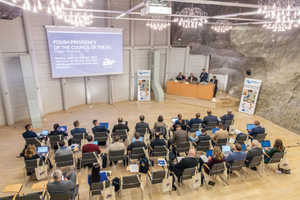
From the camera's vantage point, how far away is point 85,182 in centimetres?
592

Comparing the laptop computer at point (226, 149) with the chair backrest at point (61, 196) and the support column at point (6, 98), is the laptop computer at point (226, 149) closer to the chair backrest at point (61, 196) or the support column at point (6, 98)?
the chair backrest at point (61, 196)

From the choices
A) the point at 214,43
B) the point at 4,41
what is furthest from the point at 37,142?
the point at 214,43

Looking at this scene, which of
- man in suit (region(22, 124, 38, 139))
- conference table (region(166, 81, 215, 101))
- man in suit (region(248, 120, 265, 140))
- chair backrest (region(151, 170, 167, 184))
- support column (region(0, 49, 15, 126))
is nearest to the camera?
chair backrest (region(151, 170, 167, 184))

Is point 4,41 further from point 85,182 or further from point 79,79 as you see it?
point 85,182

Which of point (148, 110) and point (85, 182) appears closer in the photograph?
point (85, 182)

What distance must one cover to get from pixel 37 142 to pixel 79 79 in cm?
619

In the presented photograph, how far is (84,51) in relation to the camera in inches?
447

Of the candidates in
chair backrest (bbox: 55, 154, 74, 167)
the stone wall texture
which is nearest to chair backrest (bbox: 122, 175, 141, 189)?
chair backrest (bbox: 55, 154, 74, 167)

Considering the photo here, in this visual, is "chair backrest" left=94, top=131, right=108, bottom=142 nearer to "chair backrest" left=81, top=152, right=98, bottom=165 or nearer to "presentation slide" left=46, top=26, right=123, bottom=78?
"chair backrest" left=81, top=152, right=98, bottom=165


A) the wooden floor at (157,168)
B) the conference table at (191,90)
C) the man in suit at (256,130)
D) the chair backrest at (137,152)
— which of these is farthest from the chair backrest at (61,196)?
the conference table at (191,90)

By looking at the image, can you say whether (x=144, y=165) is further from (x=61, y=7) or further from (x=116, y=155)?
(x=61, y=7)

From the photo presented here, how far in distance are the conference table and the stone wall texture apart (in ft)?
7.46

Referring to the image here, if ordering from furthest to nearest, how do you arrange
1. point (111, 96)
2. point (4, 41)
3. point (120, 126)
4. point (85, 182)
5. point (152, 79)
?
point (152, 79) → point (111, 96) → point (4, 41) → point (120, 126) → point (85, 182)

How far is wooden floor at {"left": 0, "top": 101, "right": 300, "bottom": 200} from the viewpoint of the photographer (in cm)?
554
